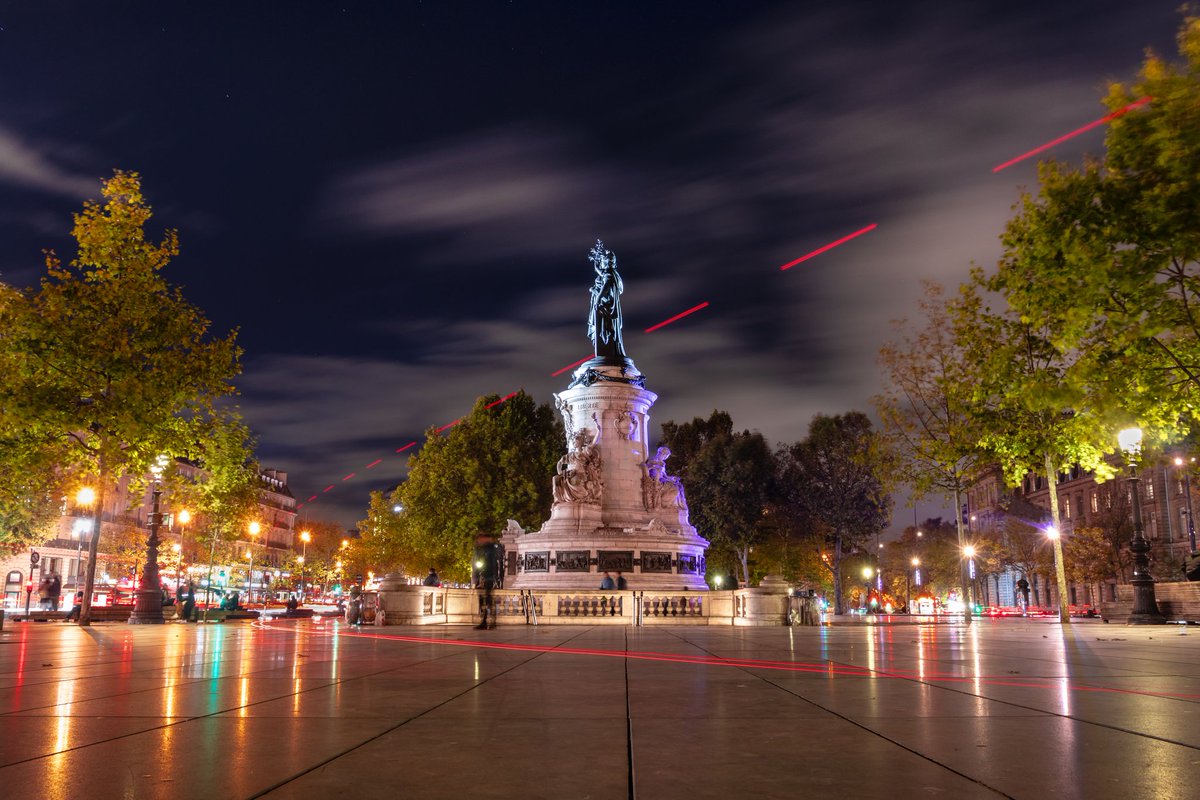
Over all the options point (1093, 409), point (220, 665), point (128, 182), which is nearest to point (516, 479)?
point (128, 182)

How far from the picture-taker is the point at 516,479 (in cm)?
5641

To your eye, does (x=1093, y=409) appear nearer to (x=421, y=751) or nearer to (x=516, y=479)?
(x=421, y=751)

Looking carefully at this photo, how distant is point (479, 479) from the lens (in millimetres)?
56344

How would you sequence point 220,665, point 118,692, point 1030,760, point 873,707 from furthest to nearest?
point 220,665 → point 118,692 → point 873,707 → point 1030,760

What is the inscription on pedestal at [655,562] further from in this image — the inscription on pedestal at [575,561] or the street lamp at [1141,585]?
the street lamp at [1141,585]

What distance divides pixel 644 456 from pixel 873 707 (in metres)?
33.1

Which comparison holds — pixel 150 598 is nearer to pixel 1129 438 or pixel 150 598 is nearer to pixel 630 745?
pixel 1129 438

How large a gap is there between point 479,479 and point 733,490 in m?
16.8

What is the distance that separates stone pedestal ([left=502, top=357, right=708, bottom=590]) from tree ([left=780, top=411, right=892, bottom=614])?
2503 centimetres

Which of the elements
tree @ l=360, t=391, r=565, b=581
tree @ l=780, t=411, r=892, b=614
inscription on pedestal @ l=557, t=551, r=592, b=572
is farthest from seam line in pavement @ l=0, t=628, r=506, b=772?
tree @ l=780, t=411, r=892, b=614

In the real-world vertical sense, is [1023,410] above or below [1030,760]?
above

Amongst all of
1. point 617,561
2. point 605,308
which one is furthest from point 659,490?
point 605,308

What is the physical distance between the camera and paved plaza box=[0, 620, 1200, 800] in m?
3.86

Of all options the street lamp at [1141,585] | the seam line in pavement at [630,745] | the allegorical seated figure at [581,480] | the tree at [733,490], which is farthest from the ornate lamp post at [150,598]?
the tree at [733,490]
